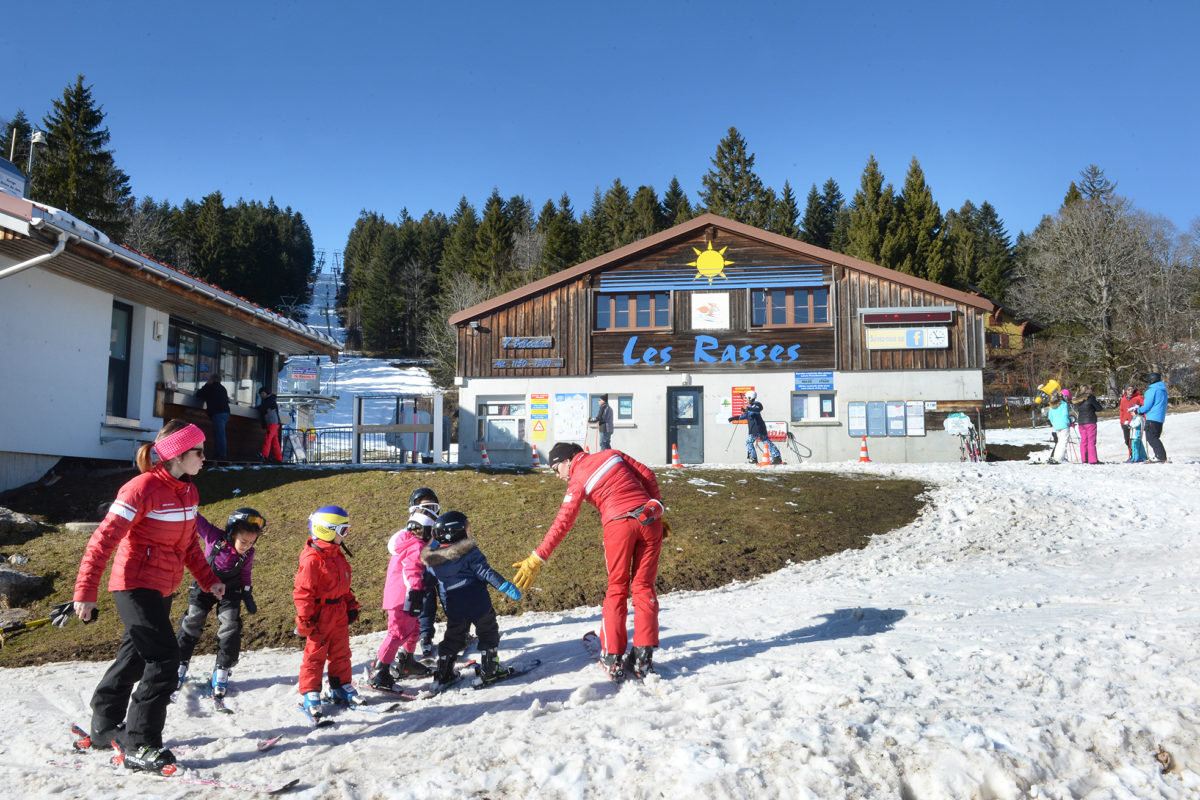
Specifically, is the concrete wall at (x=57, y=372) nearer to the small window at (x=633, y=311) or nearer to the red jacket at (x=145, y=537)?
the red jacket at (x=145, y=537)

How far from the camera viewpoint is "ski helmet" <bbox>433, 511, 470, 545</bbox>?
5.79m

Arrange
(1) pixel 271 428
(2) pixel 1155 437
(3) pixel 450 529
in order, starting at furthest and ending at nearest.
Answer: (1) pixel 271 428 → (2) pixel 1155 437 → (3) pixel 450 529

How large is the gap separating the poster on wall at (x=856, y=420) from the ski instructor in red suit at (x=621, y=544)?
1890 cm

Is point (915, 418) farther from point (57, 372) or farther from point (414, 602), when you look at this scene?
point (57, 372)

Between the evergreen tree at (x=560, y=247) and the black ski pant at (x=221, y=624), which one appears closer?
the black ski pant at (x=221, y=624)

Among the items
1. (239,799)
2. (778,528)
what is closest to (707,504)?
(778,528)

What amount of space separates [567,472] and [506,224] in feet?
208

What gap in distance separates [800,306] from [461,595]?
66.8 feet

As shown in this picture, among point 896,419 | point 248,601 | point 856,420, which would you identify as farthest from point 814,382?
point 248,601

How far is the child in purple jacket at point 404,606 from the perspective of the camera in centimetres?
593

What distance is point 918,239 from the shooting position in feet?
163

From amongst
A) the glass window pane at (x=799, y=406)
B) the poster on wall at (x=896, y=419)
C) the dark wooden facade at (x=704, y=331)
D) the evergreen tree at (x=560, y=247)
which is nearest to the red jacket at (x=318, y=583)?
the dark wooden facade at (x=704, y=331)

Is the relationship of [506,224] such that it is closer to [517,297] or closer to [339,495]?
[517,297]

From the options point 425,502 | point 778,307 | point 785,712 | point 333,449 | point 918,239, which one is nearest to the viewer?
point 785,712
